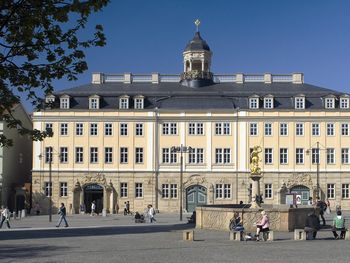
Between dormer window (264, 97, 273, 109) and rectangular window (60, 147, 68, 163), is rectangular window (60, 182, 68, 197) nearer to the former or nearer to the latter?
rectangular window (60, 147, 68, 163)

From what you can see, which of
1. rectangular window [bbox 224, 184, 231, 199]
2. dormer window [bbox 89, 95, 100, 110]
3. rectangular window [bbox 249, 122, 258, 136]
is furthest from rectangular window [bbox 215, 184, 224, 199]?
dormer window [bbox 89, 95, 100, 110]

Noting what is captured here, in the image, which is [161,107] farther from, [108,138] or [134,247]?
[134,247]

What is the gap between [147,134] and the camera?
228 feet

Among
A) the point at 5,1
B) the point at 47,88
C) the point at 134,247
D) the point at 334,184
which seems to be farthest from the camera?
the point at 334,184

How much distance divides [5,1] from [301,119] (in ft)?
192

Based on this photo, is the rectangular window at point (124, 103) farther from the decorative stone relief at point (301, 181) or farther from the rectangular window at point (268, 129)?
the decorative stone relief at point (301, 181)

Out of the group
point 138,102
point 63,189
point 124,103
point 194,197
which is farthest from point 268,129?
point 63,189

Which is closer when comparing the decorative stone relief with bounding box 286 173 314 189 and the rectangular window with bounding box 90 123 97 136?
the decorative stone relief with bounding box 286 173 314 189

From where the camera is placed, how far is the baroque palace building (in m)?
68.8

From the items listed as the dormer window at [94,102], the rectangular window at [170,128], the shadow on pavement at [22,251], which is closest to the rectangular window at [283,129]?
the rectangular window at [170,128]

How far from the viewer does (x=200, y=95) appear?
71.5 m

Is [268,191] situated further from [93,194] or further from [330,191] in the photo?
[93,194]

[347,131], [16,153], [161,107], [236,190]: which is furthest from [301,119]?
[16,153]

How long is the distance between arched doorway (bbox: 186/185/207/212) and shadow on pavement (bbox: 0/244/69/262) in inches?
1609
